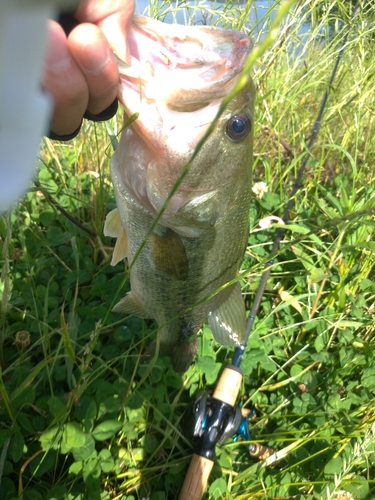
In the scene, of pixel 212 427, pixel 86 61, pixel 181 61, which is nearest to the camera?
pixel 86 61

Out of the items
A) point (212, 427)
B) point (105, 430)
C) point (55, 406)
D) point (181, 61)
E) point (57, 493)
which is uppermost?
point (181, 61)

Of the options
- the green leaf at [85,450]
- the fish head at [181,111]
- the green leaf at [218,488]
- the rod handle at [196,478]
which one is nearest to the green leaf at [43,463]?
the green leaf at [85,450]

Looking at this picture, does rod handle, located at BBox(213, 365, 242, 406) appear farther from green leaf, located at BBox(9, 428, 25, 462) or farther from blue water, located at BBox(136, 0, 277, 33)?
blue water, located at BBox(136, 0, 277, 33)

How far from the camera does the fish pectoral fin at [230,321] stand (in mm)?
1830

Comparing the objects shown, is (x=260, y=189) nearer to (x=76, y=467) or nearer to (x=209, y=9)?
(x=209, y=9)

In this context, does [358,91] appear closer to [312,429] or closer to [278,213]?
[278,213]

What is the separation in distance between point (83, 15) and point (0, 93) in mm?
539

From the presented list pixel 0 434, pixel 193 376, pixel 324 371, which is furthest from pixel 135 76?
pixel 324 371

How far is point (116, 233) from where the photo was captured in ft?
5.81

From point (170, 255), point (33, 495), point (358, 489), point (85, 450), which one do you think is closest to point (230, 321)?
point (170, 255)

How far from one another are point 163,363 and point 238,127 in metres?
1.19

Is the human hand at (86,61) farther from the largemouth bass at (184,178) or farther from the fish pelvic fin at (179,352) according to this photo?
the fish pelvic fin at (179,352)

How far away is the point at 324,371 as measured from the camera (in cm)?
237

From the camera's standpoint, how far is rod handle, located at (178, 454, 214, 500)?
1695 millimetres
